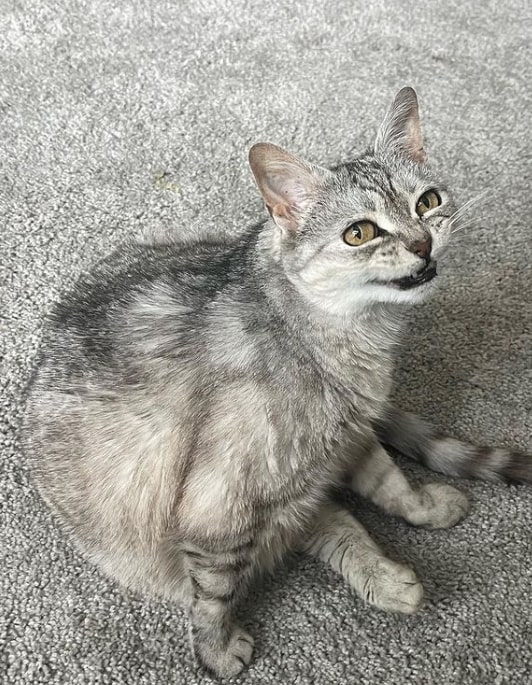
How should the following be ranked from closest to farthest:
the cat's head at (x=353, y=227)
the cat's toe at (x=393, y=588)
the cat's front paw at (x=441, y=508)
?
the cat's head at (x=353, y=227) → the cat's toe at (x=393, y=588) → the cat's front paw at (x=441, y=508)

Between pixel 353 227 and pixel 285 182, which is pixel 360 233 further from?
pixel 285 182

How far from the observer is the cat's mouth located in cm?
93

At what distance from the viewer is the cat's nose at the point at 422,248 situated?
92 centimetres

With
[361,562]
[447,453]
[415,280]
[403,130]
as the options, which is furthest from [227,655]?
[403,130]

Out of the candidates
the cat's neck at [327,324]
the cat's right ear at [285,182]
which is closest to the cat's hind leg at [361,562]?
the cat's neck at [327,324]

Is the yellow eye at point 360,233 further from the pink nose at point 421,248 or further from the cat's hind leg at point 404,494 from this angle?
the cat's hind leg at point 404,494

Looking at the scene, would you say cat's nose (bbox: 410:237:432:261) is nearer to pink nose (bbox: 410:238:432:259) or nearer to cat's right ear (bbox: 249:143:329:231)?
pink nose (bbox: 410:238:432:259)

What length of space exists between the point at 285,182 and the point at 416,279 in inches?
9.0

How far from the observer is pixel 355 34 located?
2193 mm

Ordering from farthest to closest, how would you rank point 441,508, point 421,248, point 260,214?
point 260,214 < point 441,508 < point 421,248

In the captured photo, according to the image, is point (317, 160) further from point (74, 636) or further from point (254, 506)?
point (74, 636)

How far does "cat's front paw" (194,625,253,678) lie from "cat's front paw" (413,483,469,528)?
1.16 ft

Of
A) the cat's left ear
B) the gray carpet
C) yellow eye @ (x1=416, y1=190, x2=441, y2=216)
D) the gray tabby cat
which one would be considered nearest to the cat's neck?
the gray tabby cat

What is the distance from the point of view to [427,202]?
100cm
